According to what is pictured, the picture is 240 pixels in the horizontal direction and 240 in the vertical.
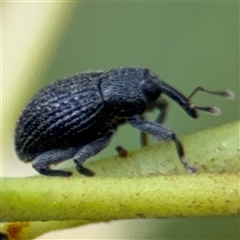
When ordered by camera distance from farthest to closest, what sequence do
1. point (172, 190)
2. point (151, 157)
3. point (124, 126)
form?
point (124, 126) → point (151, 157) → point (172, 190)

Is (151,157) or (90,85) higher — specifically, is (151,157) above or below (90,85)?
above

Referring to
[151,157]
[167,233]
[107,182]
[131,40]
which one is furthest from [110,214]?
[131,40]

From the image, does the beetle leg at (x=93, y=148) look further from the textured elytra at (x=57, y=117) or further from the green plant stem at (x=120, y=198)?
the green plant stem at (x=120, y=198)

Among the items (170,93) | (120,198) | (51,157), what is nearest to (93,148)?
(51,157)

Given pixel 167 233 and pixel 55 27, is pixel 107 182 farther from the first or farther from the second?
pixel 55 27

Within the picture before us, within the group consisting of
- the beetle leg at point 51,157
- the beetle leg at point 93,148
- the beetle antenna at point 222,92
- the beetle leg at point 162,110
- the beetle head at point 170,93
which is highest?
the beetle antenna at point 222,92

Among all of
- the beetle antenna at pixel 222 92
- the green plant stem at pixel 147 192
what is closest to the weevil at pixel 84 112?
the beetle antenna at pixel 222 92

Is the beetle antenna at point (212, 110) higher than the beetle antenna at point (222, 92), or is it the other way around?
the beetle antenna at point (222, 92)

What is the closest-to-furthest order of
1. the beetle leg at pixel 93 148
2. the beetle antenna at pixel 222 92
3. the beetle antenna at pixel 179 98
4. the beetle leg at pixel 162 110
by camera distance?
the beetle antenna at pixel 222 92 < the beetle antenna at pixel 179 98 < the beetle leg at pixel 93 148 < the beetle leg at pixel 162 110
